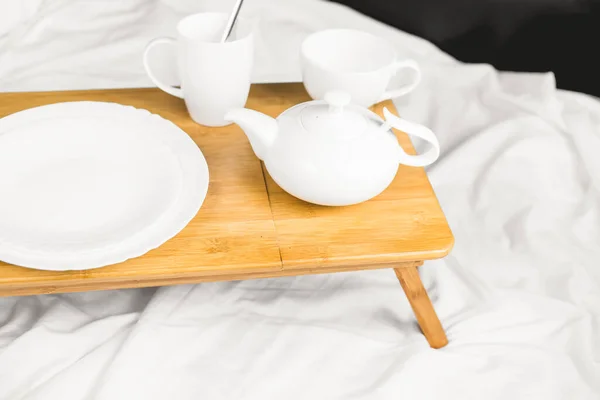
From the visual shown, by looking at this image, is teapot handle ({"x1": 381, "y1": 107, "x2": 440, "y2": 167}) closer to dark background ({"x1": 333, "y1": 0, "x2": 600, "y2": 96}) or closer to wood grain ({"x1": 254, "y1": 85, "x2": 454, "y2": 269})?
wood grain ({"x1": 254, "y1": 85, "x2": 454, "y2": 269})

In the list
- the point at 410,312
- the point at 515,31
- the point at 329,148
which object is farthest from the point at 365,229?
the point at 515,31

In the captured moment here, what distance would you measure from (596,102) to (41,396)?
43.1 inches

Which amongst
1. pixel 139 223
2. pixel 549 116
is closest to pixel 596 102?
pixel 549 116

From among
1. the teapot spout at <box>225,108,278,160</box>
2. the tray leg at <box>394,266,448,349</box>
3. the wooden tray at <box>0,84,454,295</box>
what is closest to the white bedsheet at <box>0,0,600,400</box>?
the tray leg at <box>394,266,448,349</box>

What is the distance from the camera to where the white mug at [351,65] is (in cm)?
86

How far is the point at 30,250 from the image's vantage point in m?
0.66

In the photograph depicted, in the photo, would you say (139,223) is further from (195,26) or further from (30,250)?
(195,26)

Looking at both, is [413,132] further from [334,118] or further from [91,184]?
[91,184]

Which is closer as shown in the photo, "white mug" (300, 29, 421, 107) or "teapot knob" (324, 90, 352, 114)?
"teapot knob" (324, 90, 352, 114)

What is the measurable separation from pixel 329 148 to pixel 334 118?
0.04m

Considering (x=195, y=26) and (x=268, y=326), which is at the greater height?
(x=195, y=26)

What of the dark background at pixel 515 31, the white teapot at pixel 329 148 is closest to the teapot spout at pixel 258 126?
the white teapot at pixel 329 148

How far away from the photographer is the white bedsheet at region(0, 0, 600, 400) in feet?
2.60

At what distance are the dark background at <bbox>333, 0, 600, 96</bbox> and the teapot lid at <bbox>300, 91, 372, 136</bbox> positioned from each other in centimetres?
75
